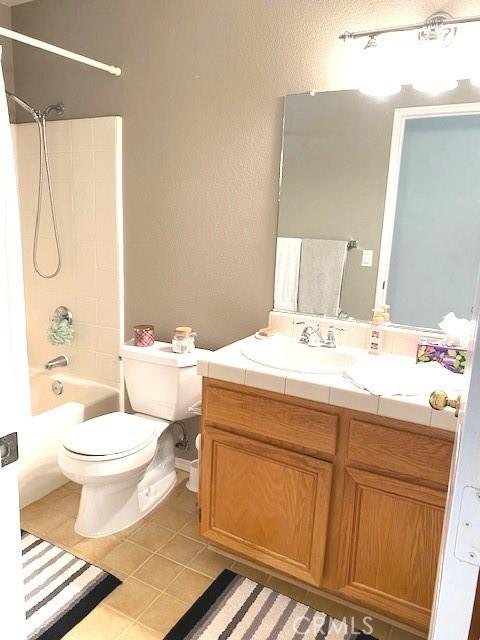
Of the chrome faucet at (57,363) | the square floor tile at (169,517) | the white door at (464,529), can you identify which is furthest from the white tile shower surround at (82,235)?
the white door at (464,529)

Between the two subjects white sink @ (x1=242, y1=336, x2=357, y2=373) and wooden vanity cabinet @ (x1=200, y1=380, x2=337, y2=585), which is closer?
wooden vanity cabinet @ (x1=200, y1=380, x2=337, y2=585)

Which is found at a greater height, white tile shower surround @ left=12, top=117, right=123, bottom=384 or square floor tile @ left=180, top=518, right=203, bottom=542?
white tile shower surround @ left=12, top=117, right=123, bottom=384

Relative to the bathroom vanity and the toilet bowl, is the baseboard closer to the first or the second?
the toilet bowl

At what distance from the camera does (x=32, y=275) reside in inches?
113

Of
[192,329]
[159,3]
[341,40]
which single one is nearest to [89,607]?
[192,329]

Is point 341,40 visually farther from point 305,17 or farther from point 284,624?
point 284,624

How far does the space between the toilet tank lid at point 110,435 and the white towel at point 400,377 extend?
3.28 feet

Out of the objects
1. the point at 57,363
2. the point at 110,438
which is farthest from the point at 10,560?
the point at 57,363

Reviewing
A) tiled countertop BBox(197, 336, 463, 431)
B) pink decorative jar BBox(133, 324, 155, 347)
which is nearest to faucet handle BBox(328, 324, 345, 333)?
tiled countertop BBox(197, 336, 463, 431)

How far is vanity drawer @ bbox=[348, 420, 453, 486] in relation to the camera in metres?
1.42

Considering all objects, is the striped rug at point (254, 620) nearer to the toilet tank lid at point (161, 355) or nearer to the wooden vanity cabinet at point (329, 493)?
the wooden vanity cabinet at point (329, 493)

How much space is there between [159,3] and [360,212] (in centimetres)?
141

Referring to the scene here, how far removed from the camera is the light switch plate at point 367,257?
1.97m

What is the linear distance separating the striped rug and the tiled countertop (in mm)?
832
